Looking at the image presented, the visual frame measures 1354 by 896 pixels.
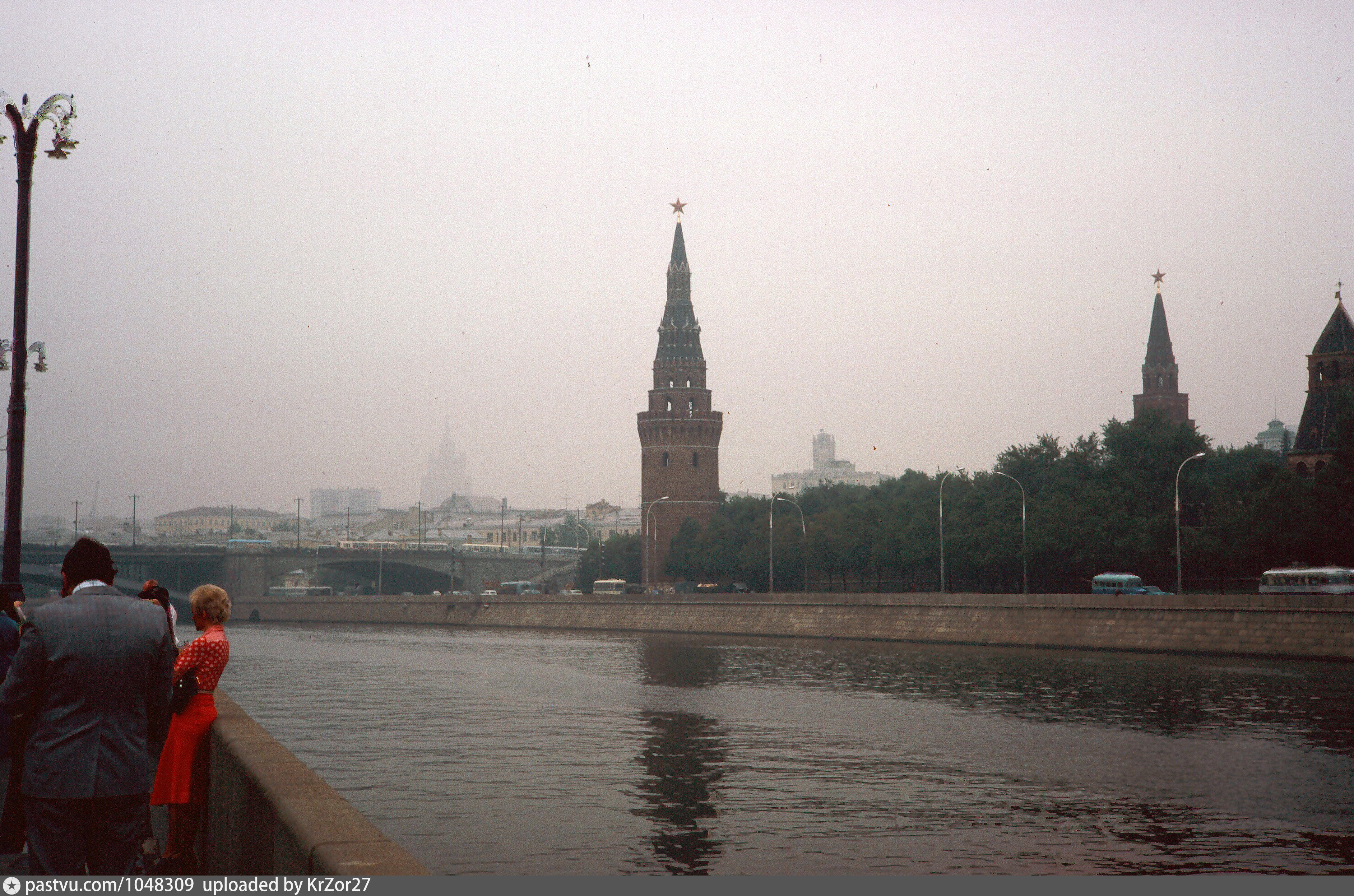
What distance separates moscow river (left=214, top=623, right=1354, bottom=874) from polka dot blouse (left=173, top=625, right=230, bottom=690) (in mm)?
6005

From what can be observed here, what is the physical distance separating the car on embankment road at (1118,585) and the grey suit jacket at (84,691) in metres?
60.9

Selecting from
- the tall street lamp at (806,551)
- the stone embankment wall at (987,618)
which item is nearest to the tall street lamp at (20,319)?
the stone embankment wall at (987,618)

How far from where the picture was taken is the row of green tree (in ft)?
214

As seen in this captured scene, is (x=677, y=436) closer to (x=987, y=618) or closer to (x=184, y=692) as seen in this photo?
(x=987, y=618)

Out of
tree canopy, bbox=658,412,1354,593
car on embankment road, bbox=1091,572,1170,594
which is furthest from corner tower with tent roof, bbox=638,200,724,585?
car on embankment road, bbox=1091,572,1170,594

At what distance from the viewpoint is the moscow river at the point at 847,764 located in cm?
1572

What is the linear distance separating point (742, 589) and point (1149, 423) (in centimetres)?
3506

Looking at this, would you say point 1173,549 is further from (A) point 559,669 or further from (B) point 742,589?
(B) point 742,589

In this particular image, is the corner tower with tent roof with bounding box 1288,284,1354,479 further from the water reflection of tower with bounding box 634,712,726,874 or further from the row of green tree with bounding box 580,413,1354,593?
the water reflection of tower with bounding box 634,712,726,874

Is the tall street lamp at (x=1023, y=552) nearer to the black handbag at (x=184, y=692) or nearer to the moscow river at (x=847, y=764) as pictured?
the moscow river at (x=847, y=764)

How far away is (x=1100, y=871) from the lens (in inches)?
566

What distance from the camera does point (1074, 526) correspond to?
72.1m

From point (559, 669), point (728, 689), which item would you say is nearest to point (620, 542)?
point (559, 669)

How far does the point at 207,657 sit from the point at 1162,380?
13906 cm
